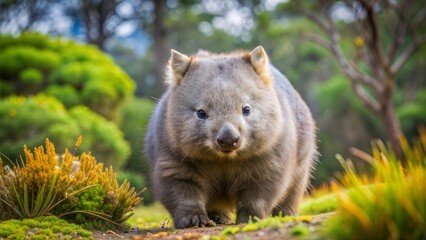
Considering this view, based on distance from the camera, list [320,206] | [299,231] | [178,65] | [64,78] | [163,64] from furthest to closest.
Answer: [163,64] < [64,78] < [320,206] < [178,65] < [299,231]

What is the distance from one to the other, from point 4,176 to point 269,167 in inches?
97.3

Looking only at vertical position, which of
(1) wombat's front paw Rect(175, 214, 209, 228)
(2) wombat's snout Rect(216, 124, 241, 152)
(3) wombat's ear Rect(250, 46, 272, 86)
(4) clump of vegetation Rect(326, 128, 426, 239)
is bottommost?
(4) clump of vegetation Rect(326, 128, 426, 239)

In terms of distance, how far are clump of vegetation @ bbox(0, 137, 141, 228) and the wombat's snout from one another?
1436 millimetres

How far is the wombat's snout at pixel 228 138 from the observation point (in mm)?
4816

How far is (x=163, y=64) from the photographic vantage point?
2211 centimetres

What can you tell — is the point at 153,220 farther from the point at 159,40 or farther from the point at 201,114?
the point at 159,40

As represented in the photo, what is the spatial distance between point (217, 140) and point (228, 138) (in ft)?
0.39

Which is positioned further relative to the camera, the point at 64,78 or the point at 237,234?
the point at 64,78

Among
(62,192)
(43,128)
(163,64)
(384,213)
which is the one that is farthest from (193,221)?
(163,64)

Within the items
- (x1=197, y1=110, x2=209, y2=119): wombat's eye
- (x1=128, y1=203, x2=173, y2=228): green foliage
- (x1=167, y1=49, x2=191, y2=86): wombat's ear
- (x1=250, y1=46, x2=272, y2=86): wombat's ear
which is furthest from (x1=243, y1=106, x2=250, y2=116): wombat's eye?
(x1=128, y1=203, x2=173, y2=228): green foliage

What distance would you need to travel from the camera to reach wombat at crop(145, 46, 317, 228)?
517cm

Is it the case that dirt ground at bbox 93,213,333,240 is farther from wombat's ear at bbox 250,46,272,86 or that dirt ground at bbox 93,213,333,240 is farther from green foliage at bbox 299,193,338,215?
green foliage at bbox 299,193,338,215

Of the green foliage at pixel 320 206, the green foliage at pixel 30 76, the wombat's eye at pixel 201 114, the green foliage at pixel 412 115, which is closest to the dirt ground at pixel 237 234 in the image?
the wombat's eye at pixel 201 114

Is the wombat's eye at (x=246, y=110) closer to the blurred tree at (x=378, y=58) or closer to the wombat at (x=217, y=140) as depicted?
the wombat at (x=217, y=140)
